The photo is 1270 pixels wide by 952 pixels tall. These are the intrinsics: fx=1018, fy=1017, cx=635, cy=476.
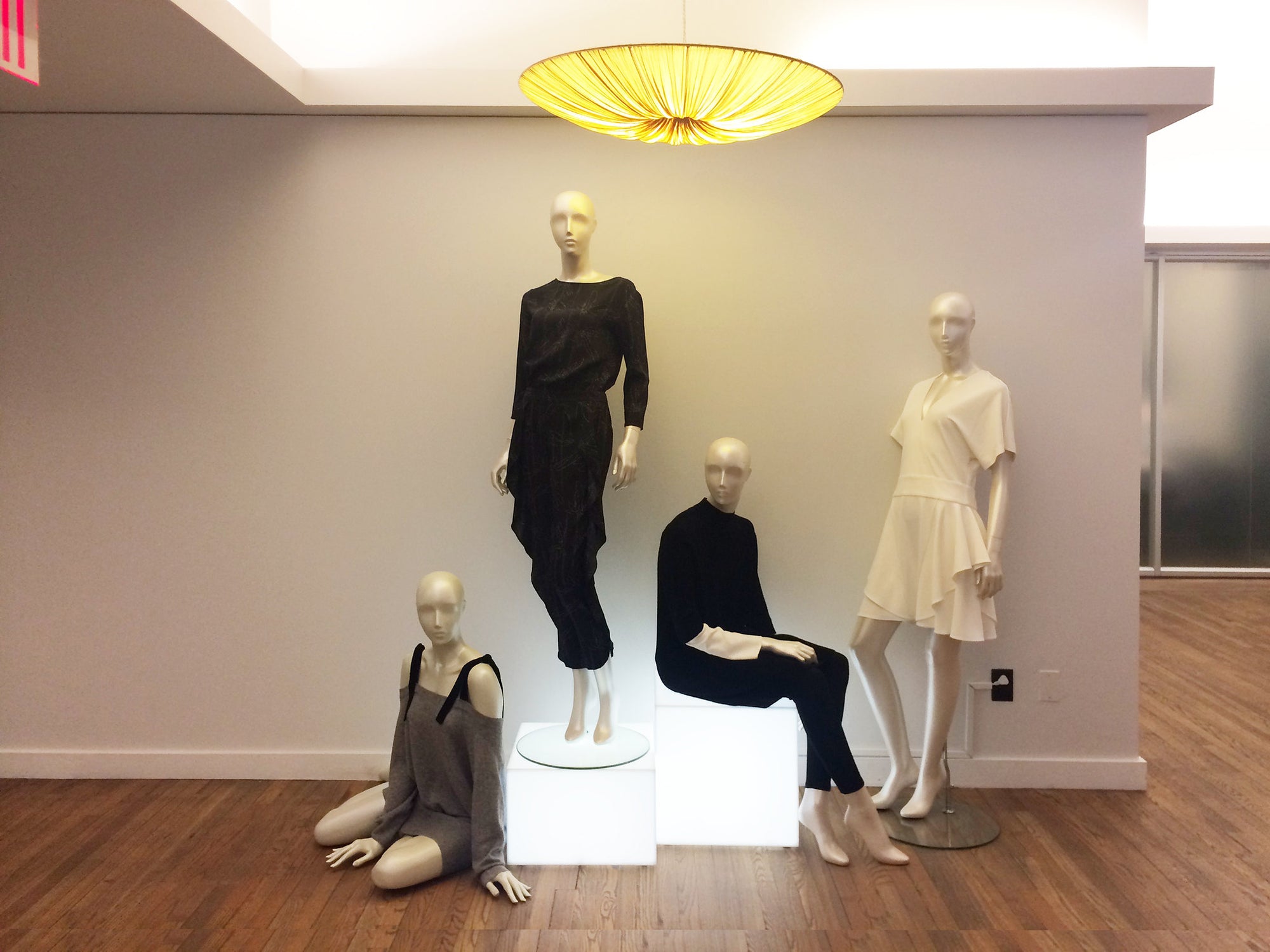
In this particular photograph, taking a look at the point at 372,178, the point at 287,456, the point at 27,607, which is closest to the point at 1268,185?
the point at 372,178

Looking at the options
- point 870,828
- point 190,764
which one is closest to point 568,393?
point 870,828

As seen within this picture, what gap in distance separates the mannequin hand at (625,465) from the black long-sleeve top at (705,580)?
0.72ft

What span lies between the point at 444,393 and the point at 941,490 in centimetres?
185

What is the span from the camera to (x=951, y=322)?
343 centimetres

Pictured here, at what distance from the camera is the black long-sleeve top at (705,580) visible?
3.27 metres

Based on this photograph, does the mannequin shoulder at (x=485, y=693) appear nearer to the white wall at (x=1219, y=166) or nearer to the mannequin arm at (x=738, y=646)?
the mannequin arm at (x=738, y=646)

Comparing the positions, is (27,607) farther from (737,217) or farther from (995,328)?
(995,328)

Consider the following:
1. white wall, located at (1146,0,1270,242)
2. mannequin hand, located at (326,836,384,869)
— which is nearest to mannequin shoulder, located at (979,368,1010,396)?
mannequin hand, located at (326,836,384,869)

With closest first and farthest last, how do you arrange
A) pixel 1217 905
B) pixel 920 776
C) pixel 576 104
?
1. pixel 576 104
2. pixel 1217 905
3. pixel 920 776

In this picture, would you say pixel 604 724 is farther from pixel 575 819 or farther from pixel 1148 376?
pixel 1148 376

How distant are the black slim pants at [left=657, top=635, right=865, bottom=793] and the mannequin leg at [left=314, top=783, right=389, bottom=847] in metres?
1.07

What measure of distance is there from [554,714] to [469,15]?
2.68 metres

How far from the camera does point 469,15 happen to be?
3.84 m

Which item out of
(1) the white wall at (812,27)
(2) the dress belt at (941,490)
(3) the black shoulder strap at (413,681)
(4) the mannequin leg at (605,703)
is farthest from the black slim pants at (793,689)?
(1) the white wall at (812,27)
